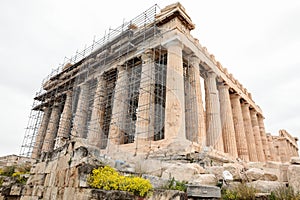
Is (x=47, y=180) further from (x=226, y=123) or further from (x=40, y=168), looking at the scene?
(x=226, y=123)

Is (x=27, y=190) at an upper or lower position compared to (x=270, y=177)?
lower

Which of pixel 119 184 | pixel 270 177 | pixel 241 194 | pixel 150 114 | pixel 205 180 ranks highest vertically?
pixel 150 114

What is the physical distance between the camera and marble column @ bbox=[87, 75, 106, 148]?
1961cm

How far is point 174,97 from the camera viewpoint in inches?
587

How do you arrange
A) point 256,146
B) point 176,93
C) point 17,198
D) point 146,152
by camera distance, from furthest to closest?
point 256,146 < point 176,93 < point 146,152 < point 17,198

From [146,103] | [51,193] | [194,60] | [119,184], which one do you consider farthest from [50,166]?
[194,60]

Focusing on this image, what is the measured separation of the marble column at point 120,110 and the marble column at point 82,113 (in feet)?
16.7

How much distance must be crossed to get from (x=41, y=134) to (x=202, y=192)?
27.7 meters

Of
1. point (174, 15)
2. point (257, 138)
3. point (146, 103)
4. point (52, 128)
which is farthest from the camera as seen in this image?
point (52, 128)

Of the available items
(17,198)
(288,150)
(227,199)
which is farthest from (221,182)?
(288,150)

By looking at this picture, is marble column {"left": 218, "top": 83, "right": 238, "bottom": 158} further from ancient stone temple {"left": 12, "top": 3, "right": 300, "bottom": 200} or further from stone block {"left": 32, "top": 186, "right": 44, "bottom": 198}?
stone block {"left": 32, "top": 186, "right": 44, "bottom": 198}

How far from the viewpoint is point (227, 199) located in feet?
17.9

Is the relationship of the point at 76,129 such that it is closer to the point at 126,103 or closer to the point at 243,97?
the point at 126,103

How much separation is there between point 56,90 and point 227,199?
82.6 feet
